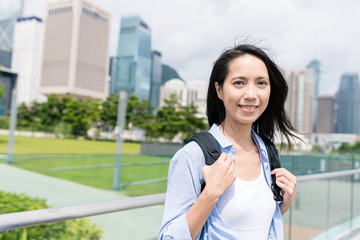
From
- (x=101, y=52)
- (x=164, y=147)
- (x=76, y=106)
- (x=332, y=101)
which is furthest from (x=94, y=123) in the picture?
(x=332, y=101)

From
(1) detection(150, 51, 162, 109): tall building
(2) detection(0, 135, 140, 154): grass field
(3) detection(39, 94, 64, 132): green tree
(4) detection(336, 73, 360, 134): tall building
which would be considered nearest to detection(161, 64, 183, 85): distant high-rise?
(2) detection(0, 135, 140, 154): grass field

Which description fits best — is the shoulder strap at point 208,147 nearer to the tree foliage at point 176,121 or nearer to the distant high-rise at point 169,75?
the distant high-rise at point 169,75

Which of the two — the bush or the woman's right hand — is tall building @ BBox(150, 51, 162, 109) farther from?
the woman's right hand

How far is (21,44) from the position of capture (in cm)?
13562

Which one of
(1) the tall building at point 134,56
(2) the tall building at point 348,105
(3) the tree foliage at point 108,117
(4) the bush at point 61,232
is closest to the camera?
(4) the bush at point 61,232

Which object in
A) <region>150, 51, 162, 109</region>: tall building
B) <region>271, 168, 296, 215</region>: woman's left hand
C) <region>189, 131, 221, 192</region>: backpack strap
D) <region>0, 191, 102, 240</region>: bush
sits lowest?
A: <region>0, 191, 102, 240</region>: bush

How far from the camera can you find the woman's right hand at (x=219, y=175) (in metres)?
0.84

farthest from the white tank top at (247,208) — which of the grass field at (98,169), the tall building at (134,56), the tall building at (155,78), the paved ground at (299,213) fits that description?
the tall building at (134,56)

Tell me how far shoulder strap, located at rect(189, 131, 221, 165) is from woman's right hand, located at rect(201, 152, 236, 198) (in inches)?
1.4

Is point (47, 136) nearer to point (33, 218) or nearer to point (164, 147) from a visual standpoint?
point (164, 147)

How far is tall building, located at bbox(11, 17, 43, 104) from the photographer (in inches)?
5157

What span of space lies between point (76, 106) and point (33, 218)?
2030 inches

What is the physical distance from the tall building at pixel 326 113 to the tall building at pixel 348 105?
272 centimetres

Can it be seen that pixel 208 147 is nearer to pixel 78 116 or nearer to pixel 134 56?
pixel 78 116
